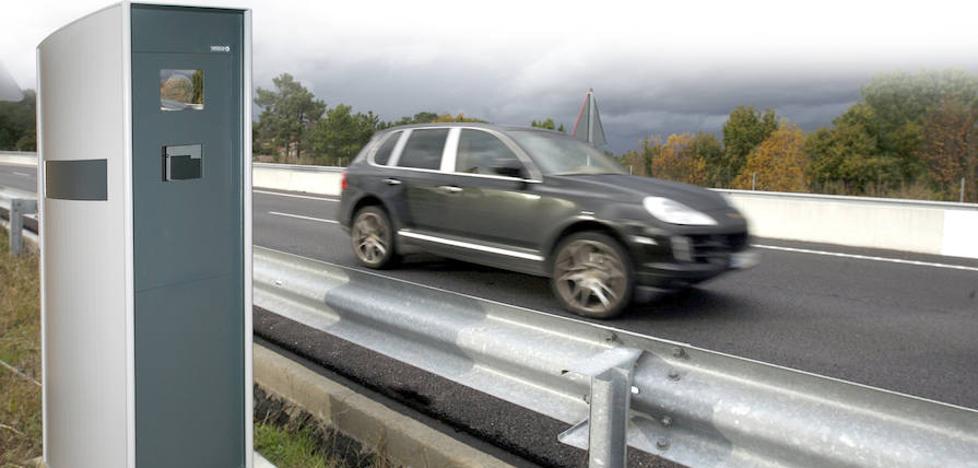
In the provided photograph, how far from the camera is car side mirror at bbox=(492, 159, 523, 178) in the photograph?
171 inches

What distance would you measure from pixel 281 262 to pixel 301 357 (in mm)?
906

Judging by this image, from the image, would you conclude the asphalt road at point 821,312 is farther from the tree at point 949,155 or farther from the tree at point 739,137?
the tree at point 739,137

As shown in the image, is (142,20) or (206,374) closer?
(142,20)

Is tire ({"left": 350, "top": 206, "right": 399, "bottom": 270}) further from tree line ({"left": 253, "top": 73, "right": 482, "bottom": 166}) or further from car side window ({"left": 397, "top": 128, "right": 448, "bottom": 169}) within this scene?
tree line ({"left": 253, "top": 73, "right": 482, "bottom": 166})

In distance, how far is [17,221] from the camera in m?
6.08

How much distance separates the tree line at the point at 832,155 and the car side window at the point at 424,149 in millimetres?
2054

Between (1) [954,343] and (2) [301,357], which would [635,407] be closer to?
(2) [301,357]

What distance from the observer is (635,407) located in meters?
1.58

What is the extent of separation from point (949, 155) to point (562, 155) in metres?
2.27

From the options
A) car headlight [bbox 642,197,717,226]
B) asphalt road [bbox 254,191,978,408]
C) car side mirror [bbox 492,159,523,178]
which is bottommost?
asphalt road [bbox 254,191,978,408]

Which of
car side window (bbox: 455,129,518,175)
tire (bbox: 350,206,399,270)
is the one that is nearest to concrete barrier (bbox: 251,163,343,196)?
tire (bbox: 350,206,399,270)

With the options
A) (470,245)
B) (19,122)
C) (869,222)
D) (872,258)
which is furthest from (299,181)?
(19,122)

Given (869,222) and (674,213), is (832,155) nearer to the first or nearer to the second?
(674,213)

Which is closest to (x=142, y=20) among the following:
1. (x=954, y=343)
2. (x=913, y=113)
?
(x=913, y=113)
